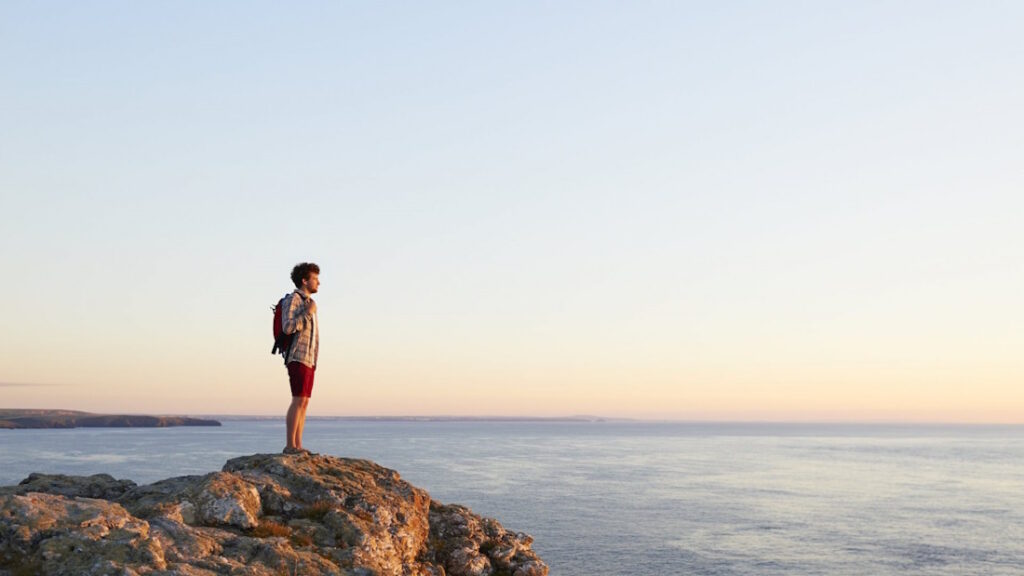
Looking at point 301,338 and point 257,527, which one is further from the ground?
point 301,338

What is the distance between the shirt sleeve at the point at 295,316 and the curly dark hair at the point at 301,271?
36 cm

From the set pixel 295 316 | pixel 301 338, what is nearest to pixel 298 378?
pixel 301 338

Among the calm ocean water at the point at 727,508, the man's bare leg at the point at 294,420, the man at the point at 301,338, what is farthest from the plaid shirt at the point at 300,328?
the calm ocean water at the point at 727,508

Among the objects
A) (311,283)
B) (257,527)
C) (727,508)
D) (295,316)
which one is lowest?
(727,508)

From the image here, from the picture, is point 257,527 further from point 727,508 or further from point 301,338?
point 727,508

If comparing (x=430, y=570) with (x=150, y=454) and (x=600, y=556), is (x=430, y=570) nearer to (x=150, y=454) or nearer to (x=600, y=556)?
(x=600, y=556)

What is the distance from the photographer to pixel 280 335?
17.5 metres

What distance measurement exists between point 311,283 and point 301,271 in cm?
32

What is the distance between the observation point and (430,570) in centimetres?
1623

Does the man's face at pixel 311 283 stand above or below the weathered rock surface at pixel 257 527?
above

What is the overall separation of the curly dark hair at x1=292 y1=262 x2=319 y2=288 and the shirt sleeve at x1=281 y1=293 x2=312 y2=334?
0.36m

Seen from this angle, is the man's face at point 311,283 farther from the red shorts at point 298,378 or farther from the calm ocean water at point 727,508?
the calm ocean water at point 727,508

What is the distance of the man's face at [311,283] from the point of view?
58.2 feet

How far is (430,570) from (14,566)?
22.8 feet
